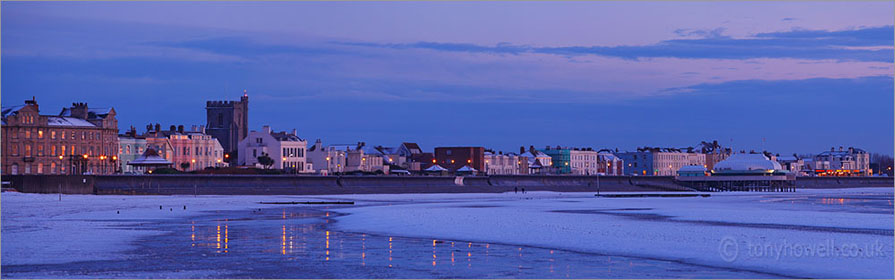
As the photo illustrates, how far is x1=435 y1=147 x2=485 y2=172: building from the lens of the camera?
608ft

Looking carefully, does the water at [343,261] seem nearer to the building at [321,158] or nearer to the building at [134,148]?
the building at [134,148]

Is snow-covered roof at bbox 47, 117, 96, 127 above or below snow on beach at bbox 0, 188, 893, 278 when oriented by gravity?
above

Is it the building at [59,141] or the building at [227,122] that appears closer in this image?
the building at [59,141]

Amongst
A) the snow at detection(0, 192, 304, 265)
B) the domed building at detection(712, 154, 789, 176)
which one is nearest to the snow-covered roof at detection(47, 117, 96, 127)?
the snow at detection(0, 192, 304, 265)

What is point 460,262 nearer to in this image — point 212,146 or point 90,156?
point 90,156

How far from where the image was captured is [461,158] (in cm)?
18712

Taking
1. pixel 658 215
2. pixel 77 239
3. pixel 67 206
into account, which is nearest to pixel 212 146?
pixel 67 206

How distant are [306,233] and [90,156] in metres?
85.7

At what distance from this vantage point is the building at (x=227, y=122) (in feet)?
563

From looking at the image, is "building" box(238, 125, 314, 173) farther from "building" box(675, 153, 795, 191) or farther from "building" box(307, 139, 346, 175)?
"building" box(675, 153, 795, 191)

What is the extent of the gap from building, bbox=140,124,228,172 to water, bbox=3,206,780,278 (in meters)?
97.8

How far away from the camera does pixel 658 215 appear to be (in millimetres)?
53844

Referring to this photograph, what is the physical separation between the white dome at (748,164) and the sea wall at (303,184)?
52.3 ft

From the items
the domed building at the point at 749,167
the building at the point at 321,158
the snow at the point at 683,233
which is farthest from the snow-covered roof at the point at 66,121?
the domed building at the point at 749,167
